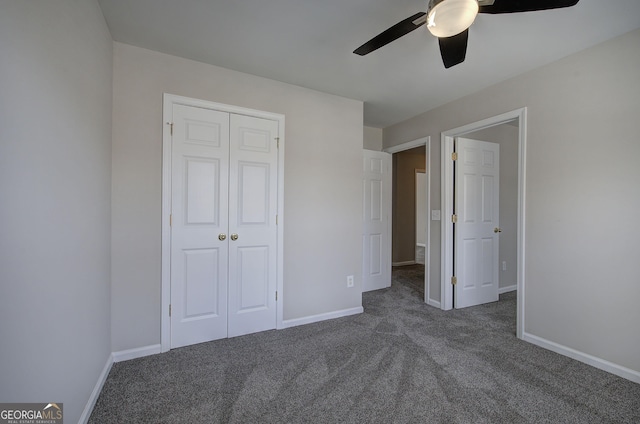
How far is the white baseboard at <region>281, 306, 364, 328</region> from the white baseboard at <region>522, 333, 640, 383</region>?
5.33 feet

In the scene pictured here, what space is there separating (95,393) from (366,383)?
170 cm

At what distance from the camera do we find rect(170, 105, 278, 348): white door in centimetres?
242

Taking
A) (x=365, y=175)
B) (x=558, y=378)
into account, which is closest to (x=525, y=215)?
(x=558, y=378)

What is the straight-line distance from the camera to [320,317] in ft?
10.1

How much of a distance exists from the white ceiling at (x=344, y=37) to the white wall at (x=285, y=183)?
0.61 feet

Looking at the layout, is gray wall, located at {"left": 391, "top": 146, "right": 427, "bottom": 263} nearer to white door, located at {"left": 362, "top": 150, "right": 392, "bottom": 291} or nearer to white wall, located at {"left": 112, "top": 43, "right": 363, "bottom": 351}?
white door, located at {"left": 362, "top": 150, "right": 392, "bottom": 291}

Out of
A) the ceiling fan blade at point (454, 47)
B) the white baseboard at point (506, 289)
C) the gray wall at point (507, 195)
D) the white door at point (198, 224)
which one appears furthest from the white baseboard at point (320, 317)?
the ceiling fan blade at point (454, 47)

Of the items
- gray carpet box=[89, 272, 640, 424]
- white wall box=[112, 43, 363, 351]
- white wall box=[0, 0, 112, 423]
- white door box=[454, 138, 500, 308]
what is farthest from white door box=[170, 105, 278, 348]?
white door box=[454, 138, 500, 308]

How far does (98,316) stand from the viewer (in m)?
1.83

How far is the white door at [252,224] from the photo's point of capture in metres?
2.63

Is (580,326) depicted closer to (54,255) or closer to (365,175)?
→ (365,175)

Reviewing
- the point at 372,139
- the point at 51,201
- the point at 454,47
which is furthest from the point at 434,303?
the point at 51,201

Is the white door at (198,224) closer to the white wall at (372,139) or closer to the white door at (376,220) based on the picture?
the white door at (376,220)

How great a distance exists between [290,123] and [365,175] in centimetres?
161
